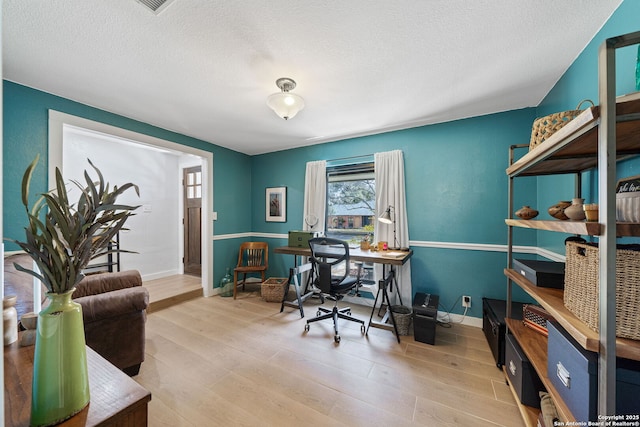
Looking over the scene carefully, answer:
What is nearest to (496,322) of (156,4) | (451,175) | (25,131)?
(451,175)

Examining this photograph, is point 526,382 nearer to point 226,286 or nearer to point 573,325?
point 573,325

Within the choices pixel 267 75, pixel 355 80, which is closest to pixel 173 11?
pixel 267 75

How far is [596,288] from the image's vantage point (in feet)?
3.15

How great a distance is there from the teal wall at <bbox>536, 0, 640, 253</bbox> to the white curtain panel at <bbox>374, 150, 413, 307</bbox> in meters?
1.28

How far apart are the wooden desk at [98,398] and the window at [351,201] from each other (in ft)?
9.49

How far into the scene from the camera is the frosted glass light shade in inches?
77.2

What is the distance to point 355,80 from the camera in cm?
210

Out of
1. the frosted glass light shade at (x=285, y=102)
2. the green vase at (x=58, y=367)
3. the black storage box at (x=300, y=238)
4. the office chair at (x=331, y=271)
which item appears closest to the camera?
the green vase at (x=58, y=367)

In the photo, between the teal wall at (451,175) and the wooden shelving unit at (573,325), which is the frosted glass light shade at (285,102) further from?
the wooden shelving unit at (573,325)

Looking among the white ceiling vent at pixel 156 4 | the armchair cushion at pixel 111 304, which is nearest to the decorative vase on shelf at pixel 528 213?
the white ceiling vent at pixel 156 4

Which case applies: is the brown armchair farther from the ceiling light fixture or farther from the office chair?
the ceiling light fixture

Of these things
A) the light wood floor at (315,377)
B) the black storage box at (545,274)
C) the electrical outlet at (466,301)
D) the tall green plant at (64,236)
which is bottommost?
the light wood floor at (315,377)

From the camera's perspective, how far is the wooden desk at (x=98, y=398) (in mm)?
819

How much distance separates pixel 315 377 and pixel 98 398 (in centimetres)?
141
